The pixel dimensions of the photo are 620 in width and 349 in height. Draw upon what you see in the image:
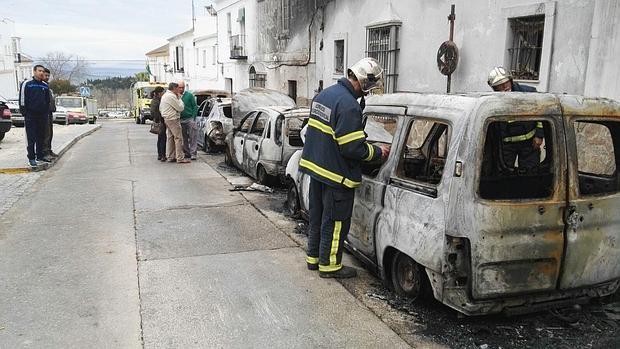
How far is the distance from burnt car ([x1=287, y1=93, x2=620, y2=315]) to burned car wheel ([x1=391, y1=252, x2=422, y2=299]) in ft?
0.04

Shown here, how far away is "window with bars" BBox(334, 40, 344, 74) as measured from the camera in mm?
13227

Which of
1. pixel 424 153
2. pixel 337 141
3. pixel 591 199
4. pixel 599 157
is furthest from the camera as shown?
pixel 424 153

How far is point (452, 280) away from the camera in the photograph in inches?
128

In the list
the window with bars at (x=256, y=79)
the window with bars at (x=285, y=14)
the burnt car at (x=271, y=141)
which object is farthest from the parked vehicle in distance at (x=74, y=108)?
the burnt car at (x=271, y=141)

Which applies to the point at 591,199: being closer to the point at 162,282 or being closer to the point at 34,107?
the point at 162,282

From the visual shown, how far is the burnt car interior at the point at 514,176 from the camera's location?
3316mm

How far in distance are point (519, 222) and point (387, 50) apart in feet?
26.7

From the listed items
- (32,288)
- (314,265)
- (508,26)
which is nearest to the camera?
(32,288)

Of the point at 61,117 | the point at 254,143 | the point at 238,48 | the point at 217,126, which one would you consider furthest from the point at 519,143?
the point at 61,117

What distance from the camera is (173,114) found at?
10.4 metres

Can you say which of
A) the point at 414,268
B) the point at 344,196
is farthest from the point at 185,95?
the point at 414,268

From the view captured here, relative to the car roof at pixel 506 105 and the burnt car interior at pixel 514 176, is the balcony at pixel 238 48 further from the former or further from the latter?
the burnt car interior at pixel 514 176

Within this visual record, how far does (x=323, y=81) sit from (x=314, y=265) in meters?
10.4

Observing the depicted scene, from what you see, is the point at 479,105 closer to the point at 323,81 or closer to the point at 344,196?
the point at 344,196
